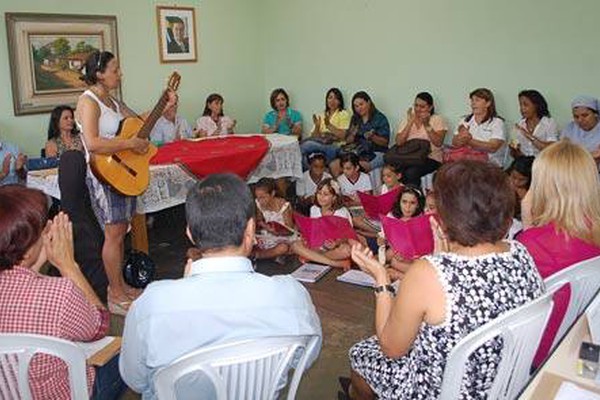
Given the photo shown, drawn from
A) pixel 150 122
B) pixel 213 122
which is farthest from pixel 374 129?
Result: pixel 150 122

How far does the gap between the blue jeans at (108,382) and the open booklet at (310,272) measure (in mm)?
1707

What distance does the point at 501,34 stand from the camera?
4.95m

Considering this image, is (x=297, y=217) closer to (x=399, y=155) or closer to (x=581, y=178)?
(x=399, y=155)

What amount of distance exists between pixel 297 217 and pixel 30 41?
2.79 metres

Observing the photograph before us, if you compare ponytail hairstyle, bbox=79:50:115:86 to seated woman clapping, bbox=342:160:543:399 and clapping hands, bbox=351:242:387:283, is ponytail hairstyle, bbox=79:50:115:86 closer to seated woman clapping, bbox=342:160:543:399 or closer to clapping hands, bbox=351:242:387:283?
clapping hands, bbox=351:242:387:283

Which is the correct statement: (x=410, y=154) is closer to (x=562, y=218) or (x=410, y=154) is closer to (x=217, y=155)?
Result: (x=217, y=155)

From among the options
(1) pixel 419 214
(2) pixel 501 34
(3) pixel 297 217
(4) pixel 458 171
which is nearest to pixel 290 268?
(3) pixel 297 217

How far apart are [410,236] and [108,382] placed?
1882mm

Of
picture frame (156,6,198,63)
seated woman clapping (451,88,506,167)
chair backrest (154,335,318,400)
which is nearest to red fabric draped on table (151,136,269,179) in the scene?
picture frame (156,6,198,63)

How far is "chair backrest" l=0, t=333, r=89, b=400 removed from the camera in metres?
1.22

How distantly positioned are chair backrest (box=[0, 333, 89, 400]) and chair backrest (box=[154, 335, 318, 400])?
23cm

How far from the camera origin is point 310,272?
358cm

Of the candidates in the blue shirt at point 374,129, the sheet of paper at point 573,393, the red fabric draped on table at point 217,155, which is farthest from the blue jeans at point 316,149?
the sheet of paper at point 573,393

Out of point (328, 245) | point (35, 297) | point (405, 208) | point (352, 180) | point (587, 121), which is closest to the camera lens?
point (35, 297)
